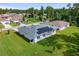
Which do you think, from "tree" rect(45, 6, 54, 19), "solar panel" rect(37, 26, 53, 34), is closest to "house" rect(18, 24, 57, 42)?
"solar panel" rect(37, 26, 53, 34)

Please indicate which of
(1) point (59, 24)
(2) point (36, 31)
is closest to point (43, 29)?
(2) point (36, 31)

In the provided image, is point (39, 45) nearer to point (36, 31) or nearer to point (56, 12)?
point (36, 31)

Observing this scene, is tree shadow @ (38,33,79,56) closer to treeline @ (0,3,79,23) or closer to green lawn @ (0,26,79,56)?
green lawn @ (0,26,79,56)

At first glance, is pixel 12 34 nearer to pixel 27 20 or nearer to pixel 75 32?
pixel 27 20

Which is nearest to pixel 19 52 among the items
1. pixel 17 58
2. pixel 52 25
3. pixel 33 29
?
pixel 17 58

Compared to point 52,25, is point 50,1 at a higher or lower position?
higher

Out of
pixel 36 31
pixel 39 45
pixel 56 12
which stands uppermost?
pixel 56 12

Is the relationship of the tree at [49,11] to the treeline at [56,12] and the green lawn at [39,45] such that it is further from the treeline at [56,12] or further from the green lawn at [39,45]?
the green lawn at [39,45]
